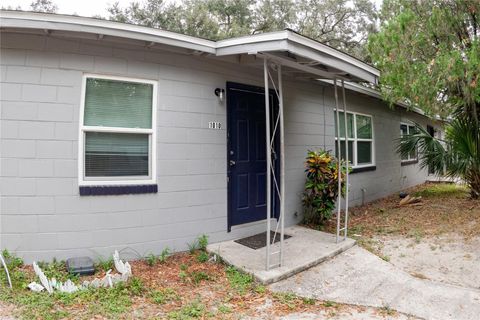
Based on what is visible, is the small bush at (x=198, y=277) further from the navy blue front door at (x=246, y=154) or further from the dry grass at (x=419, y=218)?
the dry grass at (x=419, y=218)

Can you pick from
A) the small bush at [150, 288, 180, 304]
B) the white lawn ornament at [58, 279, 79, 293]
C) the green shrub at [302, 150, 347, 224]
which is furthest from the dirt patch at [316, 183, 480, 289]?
the white lawn ornament at [58, 279, 79, 293]

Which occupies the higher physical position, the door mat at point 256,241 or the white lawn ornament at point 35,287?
the door mat at point 256,241

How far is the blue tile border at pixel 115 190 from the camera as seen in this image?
13.8 feet

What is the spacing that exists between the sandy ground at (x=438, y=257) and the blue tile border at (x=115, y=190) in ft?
10.9

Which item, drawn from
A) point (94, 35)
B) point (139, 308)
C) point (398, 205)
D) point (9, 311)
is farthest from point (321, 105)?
point (9, 311)

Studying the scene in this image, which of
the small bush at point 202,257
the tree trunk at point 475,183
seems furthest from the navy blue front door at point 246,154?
the tree trunk at point 475,183

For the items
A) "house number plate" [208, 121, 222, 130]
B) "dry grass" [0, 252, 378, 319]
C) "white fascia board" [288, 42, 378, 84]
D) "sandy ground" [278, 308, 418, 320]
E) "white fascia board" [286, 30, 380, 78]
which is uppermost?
"white fascia board" [286, 30, 380, 78]

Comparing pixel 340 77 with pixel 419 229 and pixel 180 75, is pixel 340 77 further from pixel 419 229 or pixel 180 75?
pixel 419 229

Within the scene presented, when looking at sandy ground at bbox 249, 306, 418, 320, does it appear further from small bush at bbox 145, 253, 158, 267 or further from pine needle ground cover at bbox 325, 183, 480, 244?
pine needle ground cover at bbox 325, 183, 480, 244

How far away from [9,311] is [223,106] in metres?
3.52

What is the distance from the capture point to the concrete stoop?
4043mm

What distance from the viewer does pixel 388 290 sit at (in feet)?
12.3

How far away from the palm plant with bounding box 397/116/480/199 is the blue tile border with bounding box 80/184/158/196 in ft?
22.1

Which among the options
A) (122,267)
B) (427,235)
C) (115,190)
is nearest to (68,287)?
(122,267)
